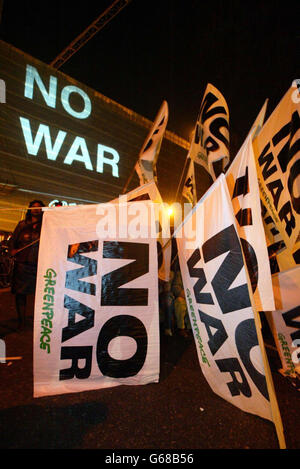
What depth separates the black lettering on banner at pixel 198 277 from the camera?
2627 millimetres

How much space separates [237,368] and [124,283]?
1496 millimetres

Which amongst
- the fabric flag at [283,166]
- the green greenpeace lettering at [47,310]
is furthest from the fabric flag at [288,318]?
the green greenpeace lettering at [47,310]

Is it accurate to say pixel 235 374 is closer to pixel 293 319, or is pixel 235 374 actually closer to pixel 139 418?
pixel 139 418

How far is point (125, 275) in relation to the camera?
9.68 ft

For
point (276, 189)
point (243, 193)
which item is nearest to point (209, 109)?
point (276, 189)

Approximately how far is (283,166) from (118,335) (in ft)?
10.9

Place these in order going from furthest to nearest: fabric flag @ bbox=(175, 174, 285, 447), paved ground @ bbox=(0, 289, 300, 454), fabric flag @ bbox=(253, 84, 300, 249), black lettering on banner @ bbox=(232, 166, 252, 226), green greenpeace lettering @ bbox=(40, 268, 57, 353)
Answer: fabric flag @ bbox=(253, 84, 300, 249) → green greenpeace lettering @ bbox=(40, 268, 57, 353) → black lettering on banner @ bbox=(232, 166, 252, 226) → fabric flag @ bbox=(175, 174, 285, 447) → paved ground @ bbox=(0, 289, 300, 454)

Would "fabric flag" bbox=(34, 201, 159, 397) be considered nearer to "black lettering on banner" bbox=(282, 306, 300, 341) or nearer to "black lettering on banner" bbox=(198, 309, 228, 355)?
"black lettering on banner" bbox=(198, 309, 228, 355)

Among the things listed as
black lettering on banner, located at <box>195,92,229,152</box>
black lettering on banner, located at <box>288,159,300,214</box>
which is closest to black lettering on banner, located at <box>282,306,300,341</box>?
black lettering on banner, located at <box>288,159,300,214</box>

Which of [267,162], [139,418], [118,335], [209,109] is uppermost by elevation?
[209,109]

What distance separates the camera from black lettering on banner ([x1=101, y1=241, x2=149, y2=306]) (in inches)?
113

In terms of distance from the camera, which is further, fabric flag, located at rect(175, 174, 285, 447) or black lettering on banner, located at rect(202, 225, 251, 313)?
black lettering on banner, located at rect(202, 225, 251, 313)

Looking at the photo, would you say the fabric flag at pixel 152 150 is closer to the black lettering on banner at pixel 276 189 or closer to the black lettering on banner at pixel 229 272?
the black lettering on banner at pixel 276 189
